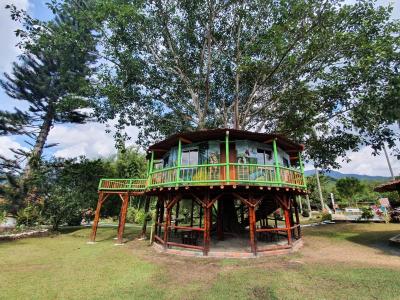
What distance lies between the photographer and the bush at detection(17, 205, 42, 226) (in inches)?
982

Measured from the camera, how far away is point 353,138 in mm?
20469

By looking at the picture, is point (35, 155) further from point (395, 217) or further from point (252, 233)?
point (395, 217)

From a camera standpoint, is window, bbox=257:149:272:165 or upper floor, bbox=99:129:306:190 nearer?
upper floor, bbox=99:129:306:190

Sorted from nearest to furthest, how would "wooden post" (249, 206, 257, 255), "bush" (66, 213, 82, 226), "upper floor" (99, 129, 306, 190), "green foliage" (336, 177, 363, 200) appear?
"wooden post" (249, 206, 257, 255)
"upper floor" (99, 129, 306, 190)
"bush" (66, 213, 82, 226)
"green foliage" (336, 177, 363, 200)

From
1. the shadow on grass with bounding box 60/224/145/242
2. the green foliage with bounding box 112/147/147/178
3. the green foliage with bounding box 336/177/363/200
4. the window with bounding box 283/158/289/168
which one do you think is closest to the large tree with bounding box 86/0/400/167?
the window with bounding box 283/158/289/168

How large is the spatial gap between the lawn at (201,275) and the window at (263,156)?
231 inches

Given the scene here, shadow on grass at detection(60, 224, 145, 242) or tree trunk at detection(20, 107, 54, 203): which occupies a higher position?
tree trunk at detection(20, 107, 54, 203)

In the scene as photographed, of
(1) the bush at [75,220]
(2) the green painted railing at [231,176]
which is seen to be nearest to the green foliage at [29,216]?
(1) the bush at [75,220]

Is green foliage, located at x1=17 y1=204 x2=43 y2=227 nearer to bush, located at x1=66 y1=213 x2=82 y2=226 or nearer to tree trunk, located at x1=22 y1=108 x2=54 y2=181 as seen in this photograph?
bush, located at x1=66 y1=213 x2=82 y2=226

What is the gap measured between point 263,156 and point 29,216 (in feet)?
81.9

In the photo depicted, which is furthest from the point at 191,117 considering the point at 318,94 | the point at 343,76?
the point at 343,76

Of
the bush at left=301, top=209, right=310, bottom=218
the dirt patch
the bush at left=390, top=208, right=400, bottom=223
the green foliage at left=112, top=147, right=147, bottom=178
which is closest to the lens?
the dirt patch

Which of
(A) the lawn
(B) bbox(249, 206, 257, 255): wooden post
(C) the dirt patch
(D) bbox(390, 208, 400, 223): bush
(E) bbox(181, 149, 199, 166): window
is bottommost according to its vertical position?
(A) the lawn

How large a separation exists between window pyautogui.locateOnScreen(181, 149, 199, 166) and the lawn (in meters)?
6.01
